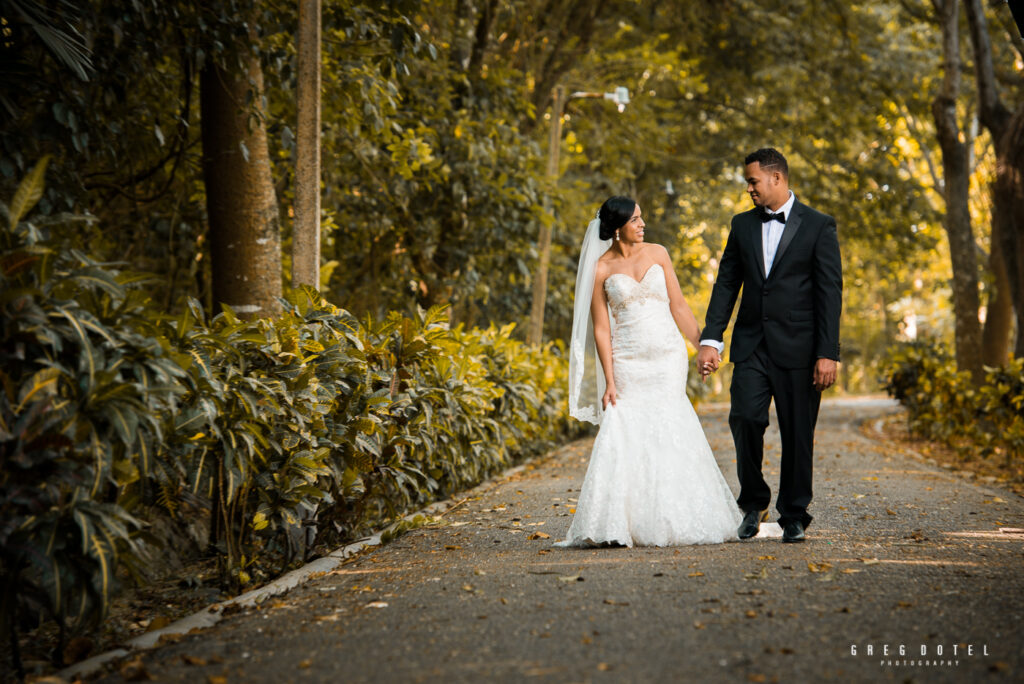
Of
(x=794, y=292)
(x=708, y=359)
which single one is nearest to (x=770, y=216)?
(x=794, y=292)

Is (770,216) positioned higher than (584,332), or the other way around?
(770,216)

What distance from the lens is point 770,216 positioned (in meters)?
6.42

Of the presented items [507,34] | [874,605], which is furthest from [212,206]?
[507,34]

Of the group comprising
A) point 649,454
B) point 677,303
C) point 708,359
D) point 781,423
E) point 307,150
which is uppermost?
point 307,150

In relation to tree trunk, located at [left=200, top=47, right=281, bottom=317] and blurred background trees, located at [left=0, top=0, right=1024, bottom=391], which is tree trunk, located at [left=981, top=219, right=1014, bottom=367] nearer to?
blurred background trees, located at [left=0, top=0, right=1024, bottom=391]

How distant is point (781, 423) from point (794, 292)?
2.70 ft

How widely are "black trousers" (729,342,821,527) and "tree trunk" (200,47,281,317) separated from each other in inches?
161

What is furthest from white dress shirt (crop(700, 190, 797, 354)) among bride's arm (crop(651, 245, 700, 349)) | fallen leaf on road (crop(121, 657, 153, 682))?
fallen leaf on road (crop(121, 657, 153, 682))

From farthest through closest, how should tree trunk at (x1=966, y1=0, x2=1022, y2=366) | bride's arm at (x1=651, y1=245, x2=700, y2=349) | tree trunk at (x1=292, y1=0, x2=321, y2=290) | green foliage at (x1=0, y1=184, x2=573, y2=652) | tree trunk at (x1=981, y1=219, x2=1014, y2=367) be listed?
tree trunk at (x1=981, y1=219, x2=1014, y2=367) → tree trunk at (x1=966, y1=0, x2=1022, y2=366) → tree trunk at (x1=292, y1=0, x2=321, y2=290) → bride's arm at (x1=651, y1=245, x2=700, y2=349) → green foliage at (x1=0, y1=184, x2=573, y2=652)

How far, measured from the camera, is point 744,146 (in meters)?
27.2

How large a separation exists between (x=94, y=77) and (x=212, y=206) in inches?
56.1

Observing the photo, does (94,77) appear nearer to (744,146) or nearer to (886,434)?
(886,434)

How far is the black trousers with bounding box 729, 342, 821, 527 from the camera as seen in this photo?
6.31 m

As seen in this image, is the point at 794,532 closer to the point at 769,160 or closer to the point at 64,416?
the point at 769,160
